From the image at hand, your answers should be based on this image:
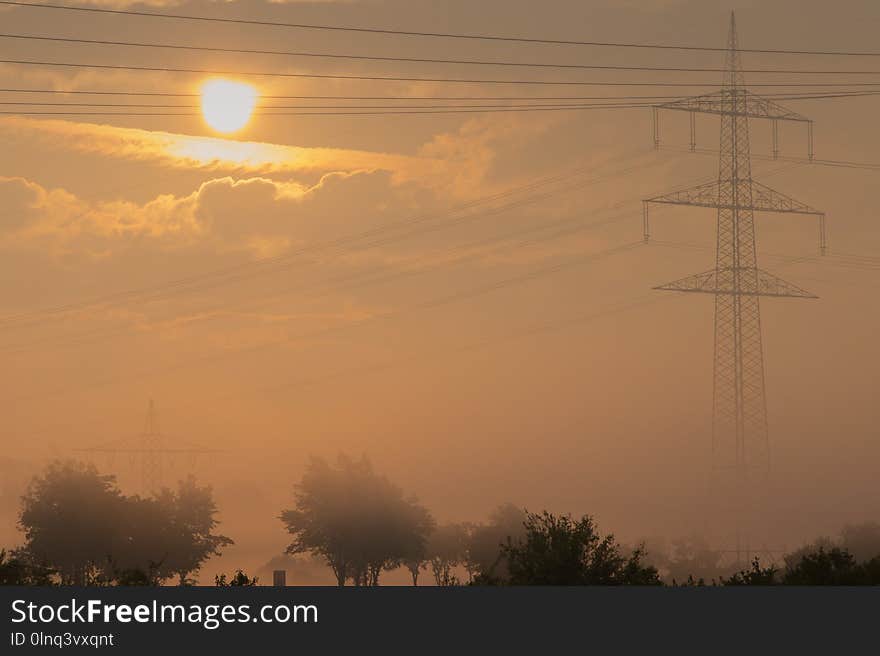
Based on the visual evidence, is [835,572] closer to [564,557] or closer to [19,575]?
[564,557]

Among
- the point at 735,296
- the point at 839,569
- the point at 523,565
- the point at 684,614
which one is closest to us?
the point at 684,614

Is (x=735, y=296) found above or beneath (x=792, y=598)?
above

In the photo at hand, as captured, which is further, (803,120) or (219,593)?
(803,120)

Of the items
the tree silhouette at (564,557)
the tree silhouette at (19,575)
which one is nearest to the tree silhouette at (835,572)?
the tree silhouette at (564,557)

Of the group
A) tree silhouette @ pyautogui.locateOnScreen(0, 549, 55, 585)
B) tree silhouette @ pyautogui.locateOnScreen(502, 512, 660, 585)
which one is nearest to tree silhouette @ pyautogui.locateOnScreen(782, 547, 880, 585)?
tree silhouette @ pyautogui.locateOnScreen(502, 512, 660, 585)

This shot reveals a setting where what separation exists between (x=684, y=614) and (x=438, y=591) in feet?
28.1

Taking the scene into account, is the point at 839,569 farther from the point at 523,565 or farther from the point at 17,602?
the point at 17,602

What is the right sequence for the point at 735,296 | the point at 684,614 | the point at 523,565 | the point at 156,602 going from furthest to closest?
the point at 735,296, the point at 523,565, the point at 684,614, the point at 156,602

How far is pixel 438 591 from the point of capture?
173 ft

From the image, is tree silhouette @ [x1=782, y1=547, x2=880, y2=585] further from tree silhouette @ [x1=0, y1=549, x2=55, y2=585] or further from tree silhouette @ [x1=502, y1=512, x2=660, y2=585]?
tree silhouette @ [x1=0, y1=549, x2=55, y2=585]

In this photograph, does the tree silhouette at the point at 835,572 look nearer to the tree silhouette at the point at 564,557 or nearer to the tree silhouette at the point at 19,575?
the tree silhouette at the point at 564,557

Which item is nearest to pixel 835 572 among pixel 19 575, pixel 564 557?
pixel 564 557

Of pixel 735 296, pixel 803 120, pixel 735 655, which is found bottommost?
pixel 735 655

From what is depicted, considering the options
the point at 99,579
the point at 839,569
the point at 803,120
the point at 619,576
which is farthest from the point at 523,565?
the point at 803,120
